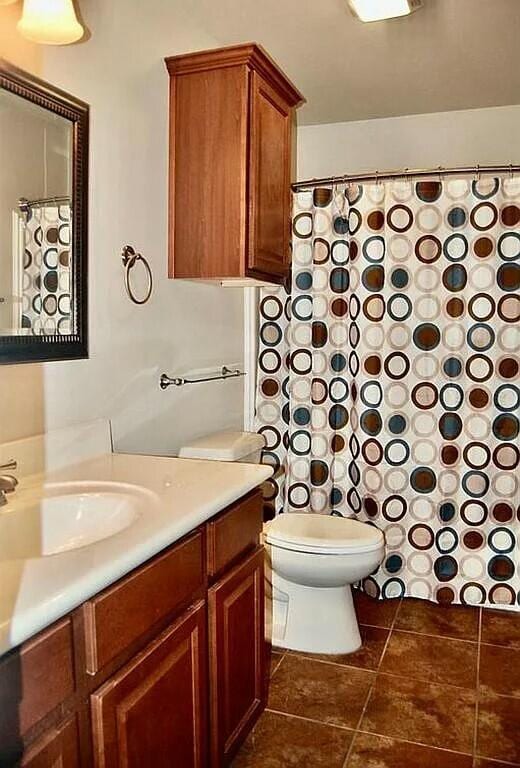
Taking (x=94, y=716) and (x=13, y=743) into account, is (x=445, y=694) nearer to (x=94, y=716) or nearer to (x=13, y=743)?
(x=94, y=716)

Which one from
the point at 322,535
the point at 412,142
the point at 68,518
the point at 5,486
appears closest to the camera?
the point at 5,486

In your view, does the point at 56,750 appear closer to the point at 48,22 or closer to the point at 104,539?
the point at 104,539

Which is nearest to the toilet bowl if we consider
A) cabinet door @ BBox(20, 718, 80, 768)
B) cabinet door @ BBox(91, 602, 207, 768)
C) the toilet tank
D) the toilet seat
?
the toilet seat

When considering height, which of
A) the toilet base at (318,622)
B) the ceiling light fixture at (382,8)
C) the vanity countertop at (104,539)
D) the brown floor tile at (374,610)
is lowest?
the brown floor tile at (374,610)

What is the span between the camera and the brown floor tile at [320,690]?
2047 mm

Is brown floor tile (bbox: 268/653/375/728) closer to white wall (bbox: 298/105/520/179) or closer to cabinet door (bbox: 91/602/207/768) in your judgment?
cabinet door (bbox: 91/602/207/768)

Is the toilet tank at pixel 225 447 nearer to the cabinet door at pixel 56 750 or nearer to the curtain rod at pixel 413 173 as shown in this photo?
the curtain rod at pixel 413 173

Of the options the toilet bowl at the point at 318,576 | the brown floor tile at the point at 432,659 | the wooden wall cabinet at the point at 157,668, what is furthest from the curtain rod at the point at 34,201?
the brown floor tile at the point at 432,659

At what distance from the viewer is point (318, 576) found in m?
2.33

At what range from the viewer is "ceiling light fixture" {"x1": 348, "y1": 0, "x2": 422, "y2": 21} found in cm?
213

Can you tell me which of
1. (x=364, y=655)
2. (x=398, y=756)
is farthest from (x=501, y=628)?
(x=398, y=756)

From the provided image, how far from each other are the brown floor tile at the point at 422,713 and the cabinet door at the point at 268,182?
1501 mm

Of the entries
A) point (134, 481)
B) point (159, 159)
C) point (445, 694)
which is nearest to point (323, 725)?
point (445, 694)

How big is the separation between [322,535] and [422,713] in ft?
2.35
